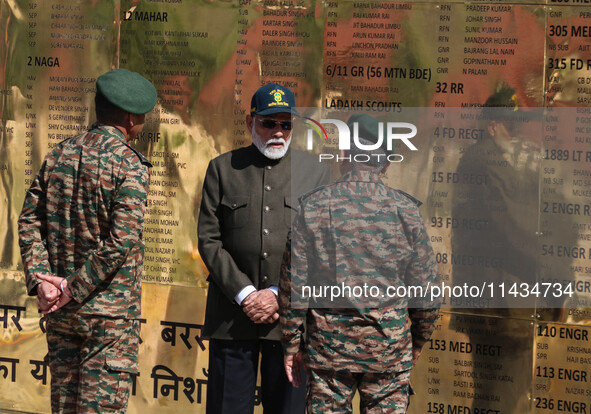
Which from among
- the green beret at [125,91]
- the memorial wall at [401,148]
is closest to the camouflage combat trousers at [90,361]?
the green beret at [125,91]

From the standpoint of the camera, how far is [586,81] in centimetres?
462

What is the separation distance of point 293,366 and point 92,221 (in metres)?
1.05

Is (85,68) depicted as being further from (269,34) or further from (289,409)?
(289,409)

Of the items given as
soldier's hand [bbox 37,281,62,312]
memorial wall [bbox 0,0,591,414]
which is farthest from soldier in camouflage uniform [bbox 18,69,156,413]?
A: memorial wall [bbox 0,0,591,414]

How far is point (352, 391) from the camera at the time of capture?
11.7 feet

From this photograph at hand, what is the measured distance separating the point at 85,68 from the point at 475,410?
3103 mm

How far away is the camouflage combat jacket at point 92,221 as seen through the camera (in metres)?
3.61

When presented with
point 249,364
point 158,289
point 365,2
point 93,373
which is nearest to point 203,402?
point 158,289

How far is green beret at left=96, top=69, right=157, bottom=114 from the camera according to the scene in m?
3.72

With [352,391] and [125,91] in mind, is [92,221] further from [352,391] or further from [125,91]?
[352,391]

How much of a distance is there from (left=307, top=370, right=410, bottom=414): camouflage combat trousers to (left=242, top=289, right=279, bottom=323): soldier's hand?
0.46 m

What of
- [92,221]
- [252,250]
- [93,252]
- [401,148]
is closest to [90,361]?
[93,252]

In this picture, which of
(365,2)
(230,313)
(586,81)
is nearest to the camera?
(230,313)

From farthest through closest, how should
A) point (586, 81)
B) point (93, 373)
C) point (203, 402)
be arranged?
point (203, 402), point (586, 81), point (93, 373)
